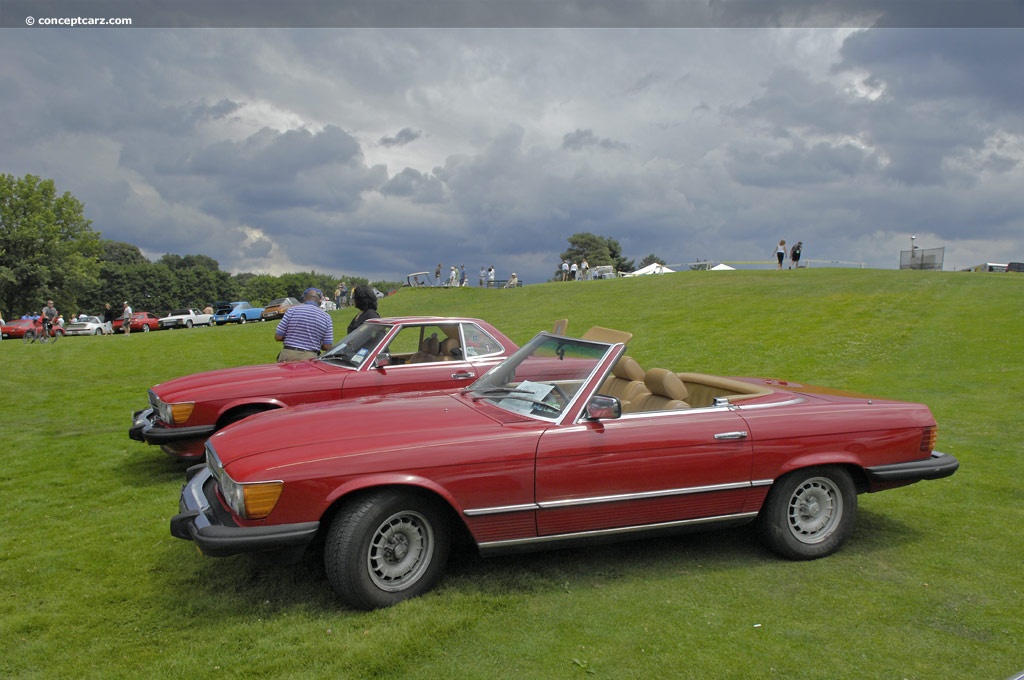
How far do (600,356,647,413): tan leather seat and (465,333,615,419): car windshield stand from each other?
0.35 metres

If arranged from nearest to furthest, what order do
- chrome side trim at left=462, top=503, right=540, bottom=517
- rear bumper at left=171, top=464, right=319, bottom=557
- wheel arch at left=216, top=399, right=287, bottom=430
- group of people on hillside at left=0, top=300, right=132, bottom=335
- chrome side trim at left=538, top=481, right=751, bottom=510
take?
1. rear bumper at left=171, top=464, right=319, bottom=557
2. chrome side trim at left=462, top=503, right=540, bottom=517
3. chrome side trim at left=538, top=481, right=751, bottom=510
4. wheel arch at left=216, top=399, right=287, bottom=430
5. group of people on hillside at left=0, top=300, right=132, bottom=335

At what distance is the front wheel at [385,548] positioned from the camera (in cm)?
352

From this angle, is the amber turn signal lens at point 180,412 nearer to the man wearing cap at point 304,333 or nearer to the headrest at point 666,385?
the man wearing cap at point 304,333

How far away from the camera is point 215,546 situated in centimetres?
339

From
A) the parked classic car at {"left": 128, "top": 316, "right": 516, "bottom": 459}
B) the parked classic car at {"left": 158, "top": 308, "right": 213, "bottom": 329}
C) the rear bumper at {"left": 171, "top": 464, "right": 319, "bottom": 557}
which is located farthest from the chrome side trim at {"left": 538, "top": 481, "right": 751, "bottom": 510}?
the parked classic car at {"left": 158, "top": 308, "right": 213, "bottom": 329}

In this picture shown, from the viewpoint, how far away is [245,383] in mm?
6332

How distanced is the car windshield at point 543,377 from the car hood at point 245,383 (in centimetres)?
228

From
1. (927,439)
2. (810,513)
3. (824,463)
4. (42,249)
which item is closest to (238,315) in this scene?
(42,249)

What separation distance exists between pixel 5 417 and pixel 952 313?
74.3ft

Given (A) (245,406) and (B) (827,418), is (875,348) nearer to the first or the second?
(B) (827,418)

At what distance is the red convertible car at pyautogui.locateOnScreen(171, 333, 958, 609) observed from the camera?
3.54 meters

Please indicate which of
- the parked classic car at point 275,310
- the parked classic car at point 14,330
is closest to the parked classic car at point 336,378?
the parked classic car at point 275,310

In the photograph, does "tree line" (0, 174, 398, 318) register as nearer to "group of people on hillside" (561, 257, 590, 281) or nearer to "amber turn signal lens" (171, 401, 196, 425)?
"group of people on hillside" (561, 257, 590, 281)

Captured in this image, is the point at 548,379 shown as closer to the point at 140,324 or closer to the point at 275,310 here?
the point at 275,310
